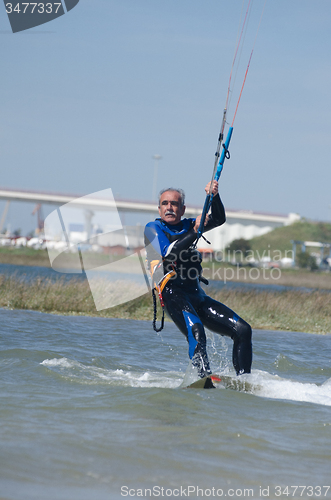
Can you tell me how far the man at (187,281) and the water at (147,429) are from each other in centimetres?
41

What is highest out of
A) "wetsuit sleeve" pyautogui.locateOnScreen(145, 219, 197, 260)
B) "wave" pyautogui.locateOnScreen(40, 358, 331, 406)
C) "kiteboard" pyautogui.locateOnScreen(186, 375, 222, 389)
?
"wetsuit sleeve" pyautogui.locateOnScreen(145, 219, 197, 260)

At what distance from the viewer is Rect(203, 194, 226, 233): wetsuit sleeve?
6100mm

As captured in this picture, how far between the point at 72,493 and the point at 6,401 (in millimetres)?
2094

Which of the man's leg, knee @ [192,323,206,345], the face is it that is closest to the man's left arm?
the face

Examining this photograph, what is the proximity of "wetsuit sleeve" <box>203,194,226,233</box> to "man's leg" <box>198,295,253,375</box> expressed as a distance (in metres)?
0.94

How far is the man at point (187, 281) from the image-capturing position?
6.09m

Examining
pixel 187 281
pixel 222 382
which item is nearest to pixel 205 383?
pixel 222 382

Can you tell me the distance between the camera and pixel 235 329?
620cm

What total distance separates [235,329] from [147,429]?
6.30ft

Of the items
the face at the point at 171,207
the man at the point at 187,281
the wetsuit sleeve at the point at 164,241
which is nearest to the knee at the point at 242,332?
the man at the point at 187,281

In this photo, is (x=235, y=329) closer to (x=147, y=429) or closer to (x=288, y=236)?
(x=147, y=429)

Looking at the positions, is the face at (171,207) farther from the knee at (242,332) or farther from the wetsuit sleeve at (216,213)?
the knee at (242,332)

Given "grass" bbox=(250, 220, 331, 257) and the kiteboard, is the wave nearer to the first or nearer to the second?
the kiteboard

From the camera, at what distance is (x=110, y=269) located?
28.2 m
